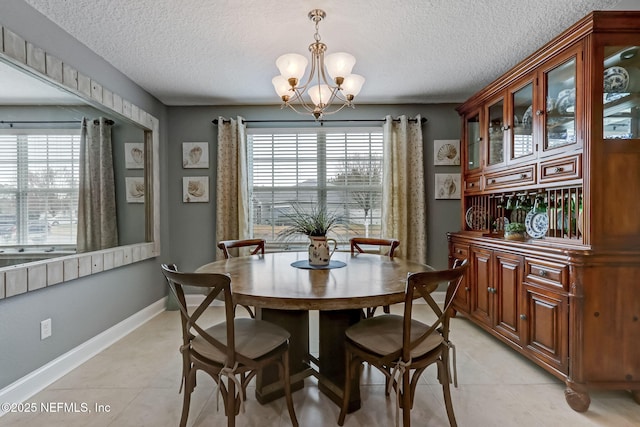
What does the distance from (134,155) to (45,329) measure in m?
1.75

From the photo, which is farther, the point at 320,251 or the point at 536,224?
the point at 536,224

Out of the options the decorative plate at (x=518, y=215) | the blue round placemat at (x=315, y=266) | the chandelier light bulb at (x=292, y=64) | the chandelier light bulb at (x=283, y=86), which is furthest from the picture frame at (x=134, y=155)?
the decorative plate at (x=518, y=215)

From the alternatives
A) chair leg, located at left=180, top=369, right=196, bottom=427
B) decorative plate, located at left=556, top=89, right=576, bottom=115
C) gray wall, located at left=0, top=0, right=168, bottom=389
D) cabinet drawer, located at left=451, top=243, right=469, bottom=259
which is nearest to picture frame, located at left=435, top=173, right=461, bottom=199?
cabinet drawer, located at left=451, top=243, right=469, bottom=259

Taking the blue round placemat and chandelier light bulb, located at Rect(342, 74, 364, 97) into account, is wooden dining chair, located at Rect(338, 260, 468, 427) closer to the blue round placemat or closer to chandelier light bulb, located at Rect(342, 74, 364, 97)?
the blue round placemat

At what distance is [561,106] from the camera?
216 cm

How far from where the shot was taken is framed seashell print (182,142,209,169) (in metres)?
3.82

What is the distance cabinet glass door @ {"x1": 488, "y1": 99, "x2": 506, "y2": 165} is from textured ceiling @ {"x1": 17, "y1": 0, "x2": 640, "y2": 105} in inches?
→ 15.3

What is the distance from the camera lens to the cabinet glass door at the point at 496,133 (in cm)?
282

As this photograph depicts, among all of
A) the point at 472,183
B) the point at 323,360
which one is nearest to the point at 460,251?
the point at 472,183

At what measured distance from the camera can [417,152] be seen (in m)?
3.74

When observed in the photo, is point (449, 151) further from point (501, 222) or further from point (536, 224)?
point (536, 224)

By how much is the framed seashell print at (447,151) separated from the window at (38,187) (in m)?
3.57

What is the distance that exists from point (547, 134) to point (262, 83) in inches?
98.5

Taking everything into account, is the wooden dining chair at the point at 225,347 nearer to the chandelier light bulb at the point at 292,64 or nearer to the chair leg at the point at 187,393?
the chair leg at the point at 187,393
